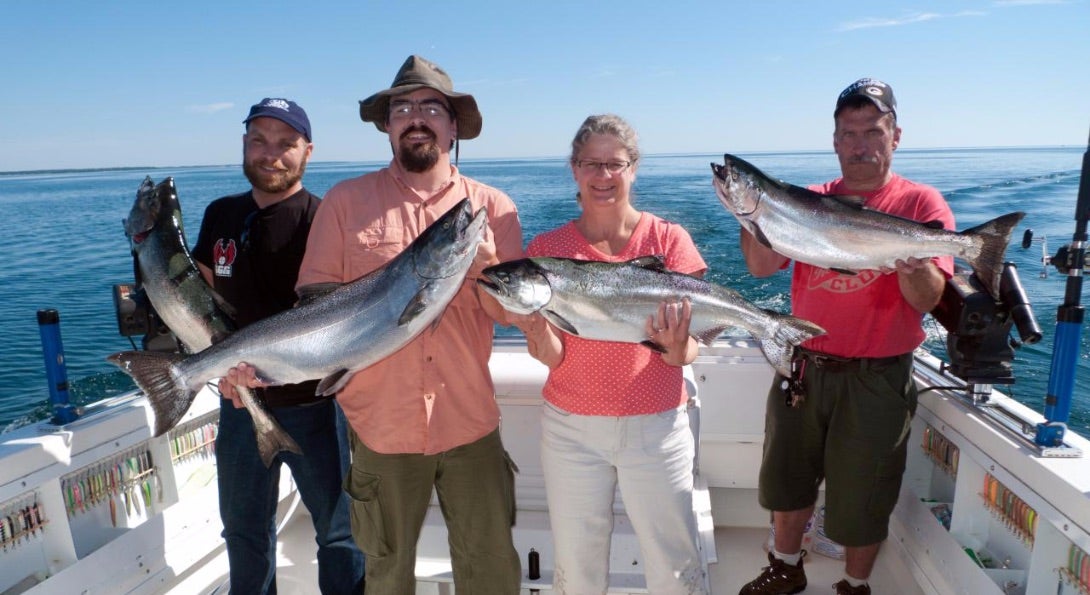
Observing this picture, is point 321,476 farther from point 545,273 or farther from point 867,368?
point 867,368

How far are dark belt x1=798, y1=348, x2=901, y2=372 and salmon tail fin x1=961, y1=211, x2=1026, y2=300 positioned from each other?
1.85 feet

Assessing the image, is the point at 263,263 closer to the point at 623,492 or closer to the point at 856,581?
the point at 623,492

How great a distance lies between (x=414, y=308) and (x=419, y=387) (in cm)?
44

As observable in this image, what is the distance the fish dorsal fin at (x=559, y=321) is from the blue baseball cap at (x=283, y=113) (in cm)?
166

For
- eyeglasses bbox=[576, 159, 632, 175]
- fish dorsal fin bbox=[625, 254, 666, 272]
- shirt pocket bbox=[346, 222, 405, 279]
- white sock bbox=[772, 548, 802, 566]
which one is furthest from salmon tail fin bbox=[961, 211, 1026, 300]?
shirt pocket bbox=[346, 222, 405, 279]

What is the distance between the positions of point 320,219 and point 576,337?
4.04 ft

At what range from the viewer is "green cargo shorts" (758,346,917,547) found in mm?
3326

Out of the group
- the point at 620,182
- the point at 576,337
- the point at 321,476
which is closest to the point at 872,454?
the point at 576,337

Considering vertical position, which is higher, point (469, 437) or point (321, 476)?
point (469, 437)

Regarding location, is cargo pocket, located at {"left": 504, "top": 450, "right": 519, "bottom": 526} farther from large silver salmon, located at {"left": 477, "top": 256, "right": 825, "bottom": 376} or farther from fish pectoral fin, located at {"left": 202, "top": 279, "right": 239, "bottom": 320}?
fish pectoral fin, located at {"left": 202, "top": 279, "right": 239, "bottom": 320}

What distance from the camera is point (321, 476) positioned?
10.7ft

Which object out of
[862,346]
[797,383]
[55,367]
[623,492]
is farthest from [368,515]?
[862,346]

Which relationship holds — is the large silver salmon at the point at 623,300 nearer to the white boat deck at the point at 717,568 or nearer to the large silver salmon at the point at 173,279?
the large silver salmon at the point at 173,279

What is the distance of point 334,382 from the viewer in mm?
2760
